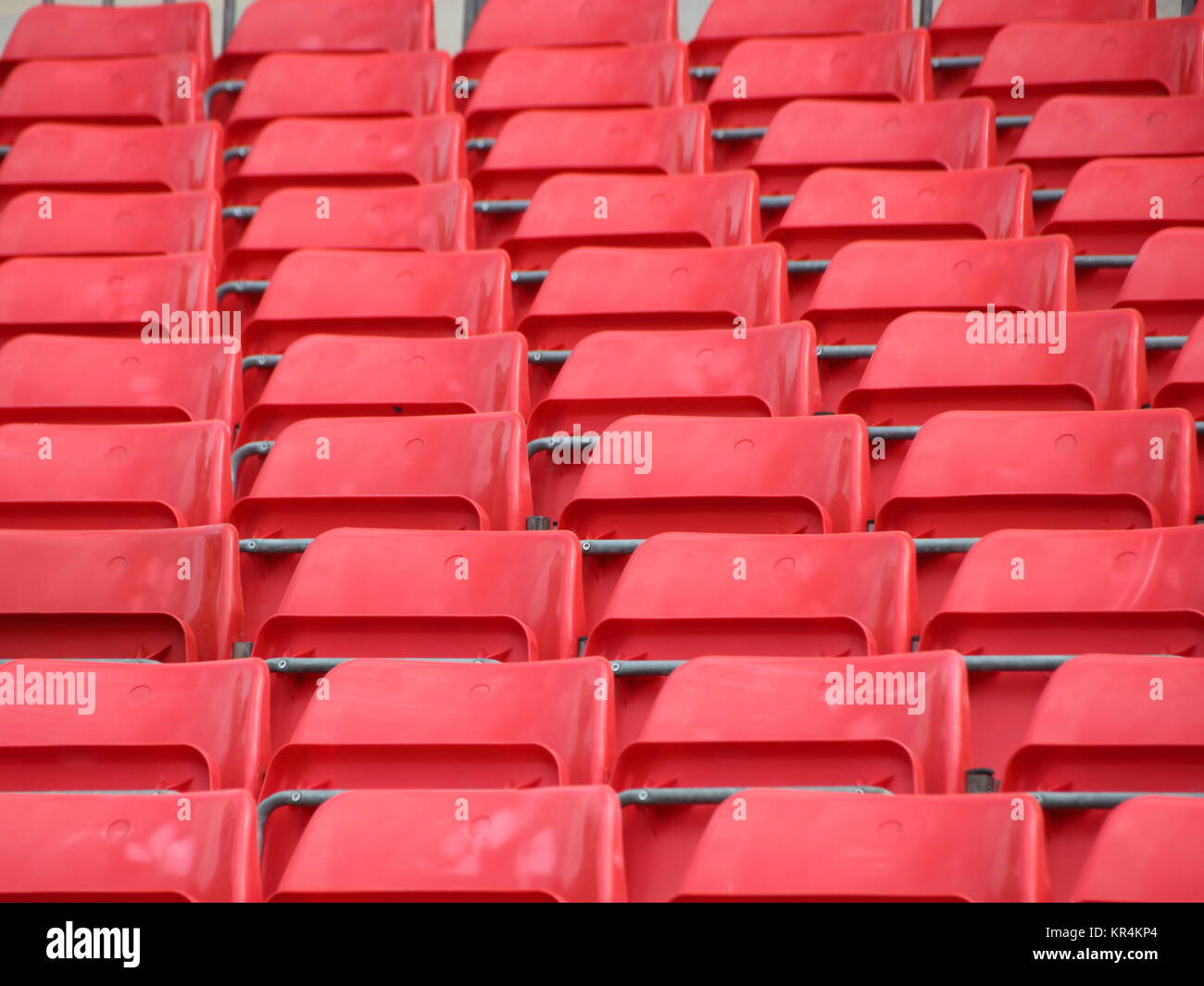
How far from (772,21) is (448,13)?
0.66 meters

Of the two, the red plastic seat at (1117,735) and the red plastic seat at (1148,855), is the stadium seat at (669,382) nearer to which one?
the red plastic seat at (1117,735)

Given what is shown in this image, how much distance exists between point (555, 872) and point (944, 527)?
568 mm

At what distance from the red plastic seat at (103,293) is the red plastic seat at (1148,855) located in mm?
1204

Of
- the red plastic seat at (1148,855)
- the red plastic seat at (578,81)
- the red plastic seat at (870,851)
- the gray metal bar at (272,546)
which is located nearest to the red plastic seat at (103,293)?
the gray metal bar at (272,546)

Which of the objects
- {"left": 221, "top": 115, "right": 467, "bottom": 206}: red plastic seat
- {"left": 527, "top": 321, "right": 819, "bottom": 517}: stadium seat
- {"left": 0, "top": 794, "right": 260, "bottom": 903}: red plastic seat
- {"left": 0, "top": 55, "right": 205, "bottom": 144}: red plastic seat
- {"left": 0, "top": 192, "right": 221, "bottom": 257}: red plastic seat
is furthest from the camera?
{"left": 0, "top": 55, "right": 205, "bottom": 144}: red plastic seat

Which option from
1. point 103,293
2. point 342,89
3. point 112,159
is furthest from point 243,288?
point 342,89

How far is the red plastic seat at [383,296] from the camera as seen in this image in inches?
69.4

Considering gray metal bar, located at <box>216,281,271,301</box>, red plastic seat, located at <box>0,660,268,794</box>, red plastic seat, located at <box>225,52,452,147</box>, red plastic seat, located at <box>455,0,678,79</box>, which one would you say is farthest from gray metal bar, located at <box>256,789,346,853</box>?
red plastic seat, located at <box>455,0,678,79</box>

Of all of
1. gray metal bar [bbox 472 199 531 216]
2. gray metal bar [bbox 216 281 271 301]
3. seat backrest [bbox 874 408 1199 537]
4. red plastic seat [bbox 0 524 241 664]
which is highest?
gray metal bar [bbox 472 199 531 216]

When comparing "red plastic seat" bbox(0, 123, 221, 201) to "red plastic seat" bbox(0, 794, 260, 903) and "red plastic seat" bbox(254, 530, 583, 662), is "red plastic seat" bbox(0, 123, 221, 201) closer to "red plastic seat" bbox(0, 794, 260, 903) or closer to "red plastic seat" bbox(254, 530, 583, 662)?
"red plastic seat" bbox(254, 530, 583, 662)

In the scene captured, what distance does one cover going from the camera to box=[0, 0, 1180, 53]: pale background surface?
8.95 ft

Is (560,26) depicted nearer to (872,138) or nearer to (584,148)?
(584,148)
